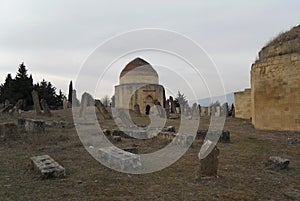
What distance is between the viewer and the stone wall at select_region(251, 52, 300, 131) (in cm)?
1330

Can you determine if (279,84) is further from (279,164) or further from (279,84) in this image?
(279,164)

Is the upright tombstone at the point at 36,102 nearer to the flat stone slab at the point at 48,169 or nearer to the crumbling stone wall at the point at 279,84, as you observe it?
the crumbling stone wall at the point at 279,84

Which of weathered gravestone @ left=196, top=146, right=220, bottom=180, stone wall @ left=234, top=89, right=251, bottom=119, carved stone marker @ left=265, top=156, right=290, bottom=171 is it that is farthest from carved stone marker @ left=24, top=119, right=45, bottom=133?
stone wall @ left=234, top=89, right=251, bottom=119

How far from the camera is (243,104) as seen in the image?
2333 centimetres

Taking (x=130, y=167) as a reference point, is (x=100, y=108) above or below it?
above

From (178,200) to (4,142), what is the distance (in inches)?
318

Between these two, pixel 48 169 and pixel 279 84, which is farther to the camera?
pixel 279 84

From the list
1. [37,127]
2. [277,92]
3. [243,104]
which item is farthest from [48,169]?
[243,104]

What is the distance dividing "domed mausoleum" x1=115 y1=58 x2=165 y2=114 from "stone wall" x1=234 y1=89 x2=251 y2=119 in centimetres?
1476

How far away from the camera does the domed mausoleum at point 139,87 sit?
37344mm

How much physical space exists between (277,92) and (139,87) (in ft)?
81.0

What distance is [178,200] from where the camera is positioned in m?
4.10

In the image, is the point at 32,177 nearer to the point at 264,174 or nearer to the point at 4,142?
the point at 264,174

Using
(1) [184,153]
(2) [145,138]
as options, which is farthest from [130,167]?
(2) [145,138]
